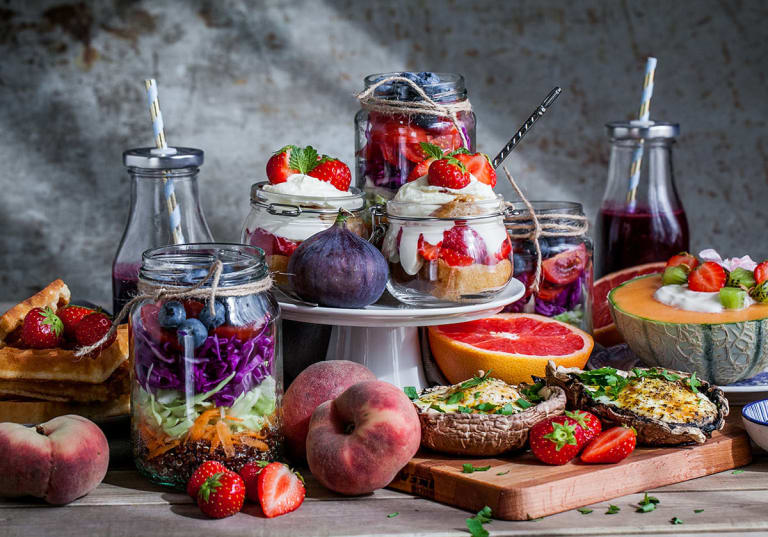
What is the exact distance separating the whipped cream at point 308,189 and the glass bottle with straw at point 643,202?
1009mm

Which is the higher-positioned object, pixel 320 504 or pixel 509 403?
pixel 509 403

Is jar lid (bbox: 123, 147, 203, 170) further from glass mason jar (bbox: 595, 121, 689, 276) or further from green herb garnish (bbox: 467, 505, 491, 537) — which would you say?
glass mason jar (bbox: 595, 121, 689, 276)

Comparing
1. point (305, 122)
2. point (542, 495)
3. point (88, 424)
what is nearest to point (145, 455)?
point (88, 424)

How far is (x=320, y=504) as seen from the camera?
1.63 m

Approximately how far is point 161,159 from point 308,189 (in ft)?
1.15

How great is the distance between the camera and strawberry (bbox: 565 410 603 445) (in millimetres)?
1683

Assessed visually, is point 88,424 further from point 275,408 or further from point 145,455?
point 275,408

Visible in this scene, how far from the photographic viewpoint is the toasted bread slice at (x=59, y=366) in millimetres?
1844

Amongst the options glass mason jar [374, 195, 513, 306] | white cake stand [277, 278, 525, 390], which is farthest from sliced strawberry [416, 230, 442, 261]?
white cake stand [277, 278, 525, 390]

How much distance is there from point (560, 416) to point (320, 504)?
45cm

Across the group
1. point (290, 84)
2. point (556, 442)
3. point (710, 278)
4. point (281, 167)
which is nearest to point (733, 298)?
point (710, 278)

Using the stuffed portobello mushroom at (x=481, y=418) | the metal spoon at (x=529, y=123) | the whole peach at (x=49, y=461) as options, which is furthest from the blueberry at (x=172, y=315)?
the metal spoon at (x=529, y=123)

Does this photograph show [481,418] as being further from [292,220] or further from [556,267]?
[556,267]

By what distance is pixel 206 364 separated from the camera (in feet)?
5.34
